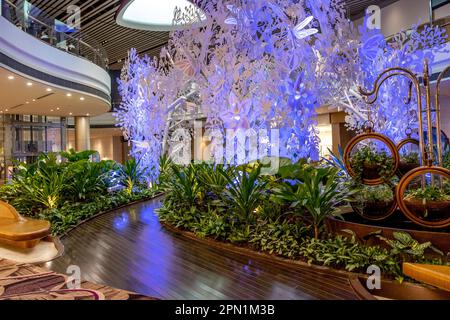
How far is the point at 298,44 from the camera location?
4660 millimetres

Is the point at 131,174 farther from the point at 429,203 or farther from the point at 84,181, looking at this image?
the point at 429,203

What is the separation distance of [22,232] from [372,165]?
399cm

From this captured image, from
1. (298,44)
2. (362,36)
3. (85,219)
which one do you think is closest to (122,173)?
(85,219)

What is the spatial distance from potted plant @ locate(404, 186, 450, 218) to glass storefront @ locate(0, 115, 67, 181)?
13.5 metres

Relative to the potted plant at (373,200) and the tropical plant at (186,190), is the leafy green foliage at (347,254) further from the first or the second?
the tropical plant at (186,190)

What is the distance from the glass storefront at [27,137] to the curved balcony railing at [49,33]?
480 centimetres

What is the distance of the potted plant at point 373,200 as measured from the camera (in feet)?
11.8

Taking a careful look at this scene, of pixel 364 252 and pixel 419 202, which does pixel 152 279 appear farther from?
pixel 419 202

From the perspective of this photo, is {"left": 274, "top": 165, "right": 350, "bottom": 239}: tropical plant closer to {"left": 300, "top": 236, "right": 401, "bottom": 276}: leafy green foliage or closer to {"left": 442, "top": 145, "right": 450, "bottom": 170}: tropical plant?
{"left": 300, "top": 236, "right": 401, "bottom": 276}: leafy green foliage

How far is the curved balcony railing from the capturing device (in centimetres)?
749

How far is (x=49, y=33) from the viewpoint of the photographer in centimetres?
947

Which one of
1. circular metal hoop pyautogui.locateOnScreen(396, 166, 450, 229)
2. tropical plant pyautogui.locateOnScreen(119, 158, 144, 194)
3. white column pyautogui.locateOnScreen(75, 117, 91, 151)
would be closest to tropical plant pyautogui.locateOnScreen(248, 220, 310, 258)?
circular metal hoop pyautogui.locateOnScreen(396, 166, 450, 229)

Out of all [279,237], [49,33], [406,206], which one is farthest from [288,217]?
[49,33]
